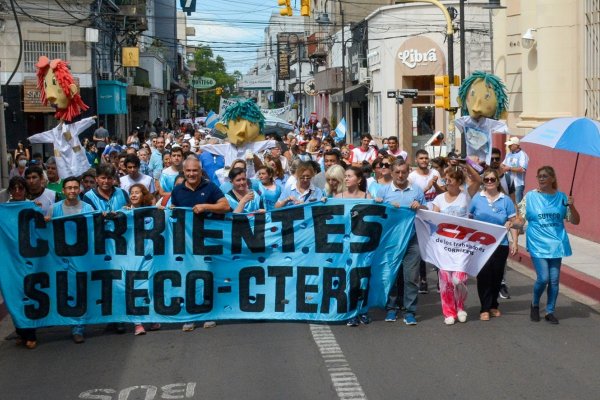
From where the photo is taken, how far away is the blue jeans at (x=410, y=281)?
9508 millimetres

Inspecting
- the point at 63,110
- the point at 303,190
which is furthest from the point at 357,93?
the point at 303,190

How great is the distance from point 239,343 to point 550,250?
10.3 ft

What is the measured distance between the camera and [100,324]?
9461mm

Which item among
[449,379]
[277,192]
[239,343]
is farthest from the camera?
[277,192]

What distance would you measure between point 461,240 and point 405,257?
571mm

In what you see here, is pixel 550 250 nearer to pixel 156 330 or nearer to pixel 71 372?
pixel 156 330

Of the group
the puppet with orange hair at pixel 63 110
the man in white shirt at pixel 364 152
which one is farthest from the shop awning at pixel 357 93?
the puppet with orange hair at pixel 63 110

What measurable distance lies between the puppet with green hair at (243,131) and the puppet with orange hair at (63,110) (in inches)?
74.7

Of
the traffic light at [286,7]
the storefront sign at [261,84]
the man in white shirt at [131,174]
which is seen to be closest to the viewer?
the man in white shirt at [131,174]

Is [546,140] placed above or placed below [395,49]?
below

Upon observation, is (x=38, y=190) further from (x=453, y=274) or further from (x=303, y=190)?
(x=453, y=274)

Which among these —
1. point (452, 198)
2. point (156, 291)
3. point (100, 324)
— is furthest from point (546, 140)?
point (100, 324)

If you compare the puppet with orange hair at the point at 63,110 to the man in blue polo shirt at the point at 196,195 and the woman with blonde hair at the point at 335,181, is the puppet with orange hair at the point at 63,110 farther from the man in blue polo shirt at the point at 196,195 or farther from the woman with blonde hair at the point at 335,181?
the woman with blonde hair at the point at 335,181

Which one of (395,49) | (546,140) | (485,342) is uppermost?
(395,49)
